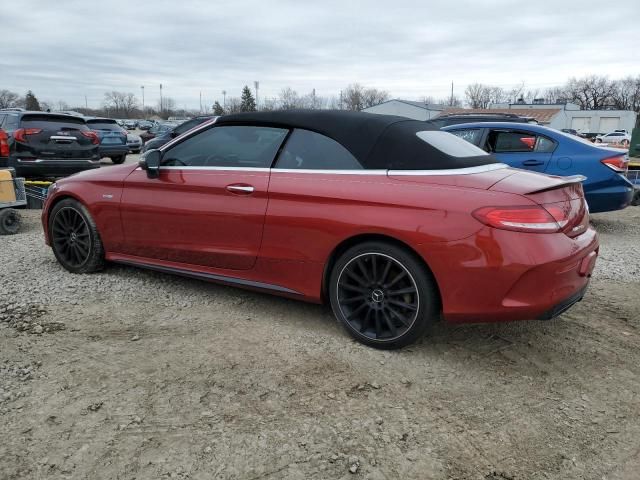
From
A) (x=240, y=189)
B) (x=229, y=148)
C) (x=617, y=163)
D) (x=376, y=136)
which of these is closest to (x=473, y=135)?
(x=617, y=163)

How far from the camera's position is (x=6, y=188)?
6.51 m

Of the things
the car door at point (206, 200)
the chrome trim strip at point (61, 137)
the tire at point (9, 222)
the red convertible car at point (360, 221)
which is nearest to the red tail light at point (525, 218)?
the red convertible car at point (360, 221)

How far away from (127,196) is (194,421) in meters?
2.38

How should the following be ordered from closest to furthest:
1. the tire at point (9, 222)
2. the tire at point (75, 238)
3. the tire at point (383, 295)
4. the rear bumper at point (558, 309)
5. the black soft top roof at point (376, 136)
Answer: the rear bumper at point (558, 309) < the tire at point (383, 295) < the black soft top roof at point (376, 136) < the tire at point (75, 238) < the tire at point (9, 222)

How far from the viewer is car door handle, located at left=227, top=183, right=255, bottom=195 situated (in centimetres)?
366

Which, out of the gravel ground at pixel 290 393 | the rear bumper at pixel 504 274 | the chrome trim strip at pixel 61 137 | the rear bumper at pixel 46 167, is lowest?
the gravel ground at pixel 290 393

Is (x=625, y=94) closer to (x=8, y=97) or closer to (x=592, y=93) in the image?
(x=592, y=93)

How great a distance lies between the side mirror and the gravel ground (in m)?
0.99

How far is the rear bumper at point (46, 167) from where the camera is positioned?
900cm

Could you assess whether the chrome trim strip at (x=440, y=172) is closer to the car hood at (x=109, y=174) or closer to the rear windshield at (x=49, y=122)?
the car hood at (x=109, y=174)

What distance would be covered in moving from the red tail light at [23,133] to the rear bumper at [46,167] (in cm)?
41

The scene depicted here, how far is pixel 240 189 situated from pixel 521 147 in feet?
15.9

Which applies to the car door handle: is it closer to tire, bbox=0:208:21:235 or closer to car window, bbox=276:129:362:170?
car window, bbox=276:129:362:170

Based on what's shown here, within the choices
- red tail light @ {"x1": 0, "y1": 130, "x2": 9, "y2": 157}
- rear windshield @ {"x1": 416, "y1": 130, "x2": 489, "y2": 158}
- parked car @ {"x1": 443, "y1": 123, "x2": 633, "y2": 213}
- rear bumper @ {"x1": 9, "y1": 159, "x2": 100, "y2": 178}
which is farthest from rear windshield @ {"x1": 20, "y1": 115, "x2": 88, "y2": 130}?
rear windshield @ {"x1": 416, "y1": 130, "x2": 489, "y2": 158}
